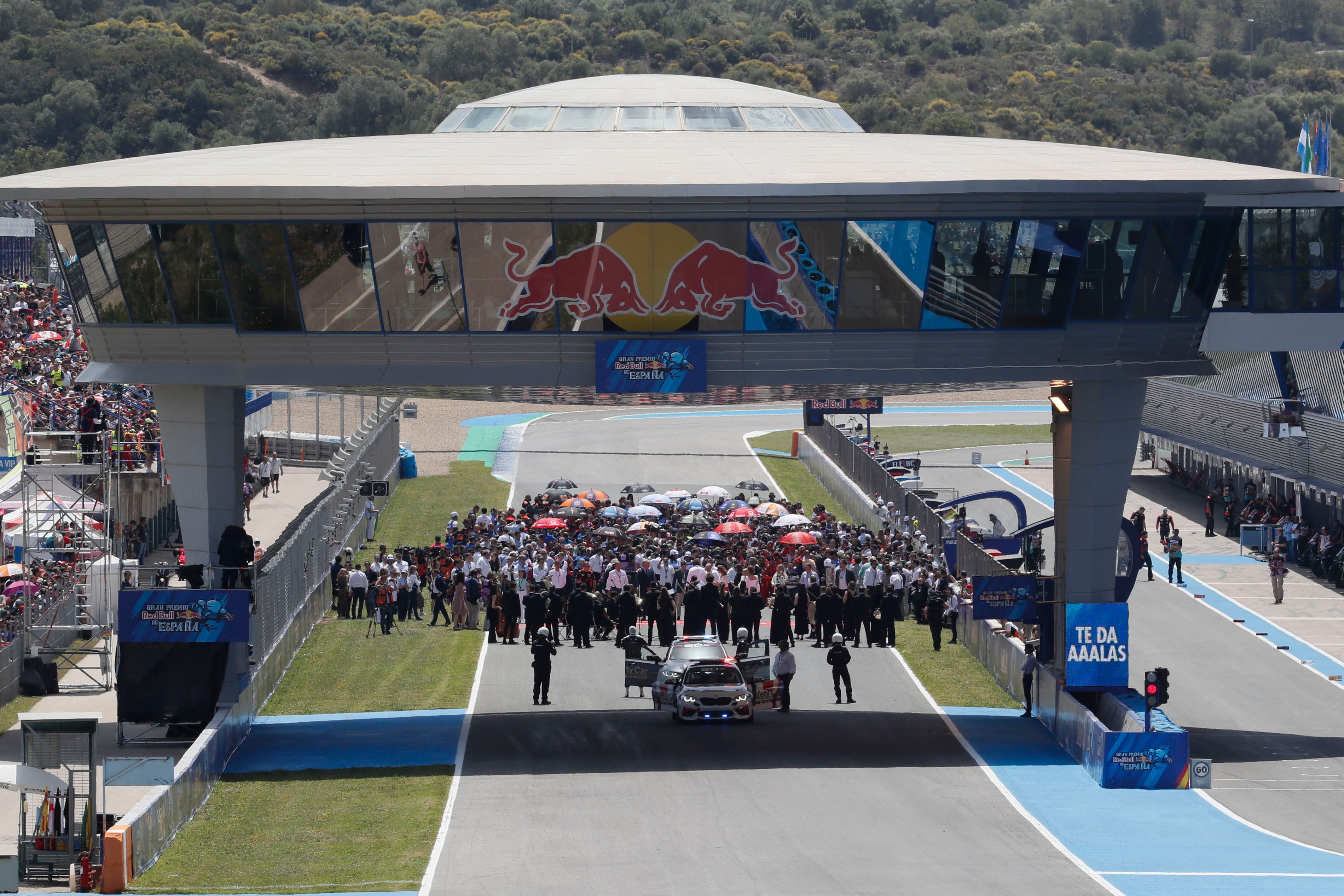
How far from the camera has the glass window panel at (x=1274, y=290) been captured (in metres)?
29.4

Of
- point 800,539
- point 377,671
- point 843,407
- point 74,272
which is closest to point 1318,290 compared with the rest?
point 800,539

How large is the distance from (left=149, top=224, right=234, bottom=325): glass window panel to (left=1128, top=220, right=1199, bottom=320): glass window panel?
625 inches

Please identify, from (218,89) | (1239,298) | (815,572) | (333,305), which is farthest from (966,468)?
(218,89)

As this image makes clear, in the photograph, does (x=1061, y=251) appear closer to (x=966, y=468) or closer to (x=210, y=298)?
(x=210, y=298)

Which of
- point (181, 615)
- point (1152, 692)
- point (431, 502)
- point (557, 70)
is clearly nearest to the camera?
point (1152, 692)

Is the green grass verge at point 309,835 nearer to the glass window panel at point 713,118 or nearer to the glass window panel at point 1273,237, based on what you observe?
the glass window panel at point 713,118

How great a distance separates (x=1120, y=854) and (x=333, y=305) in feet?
51.1

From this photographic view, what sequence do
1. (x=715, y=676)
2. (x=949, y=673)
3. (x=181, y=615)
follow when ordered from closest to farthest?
(x=181, y=615)
(x=715, y=676)
(x=949, y=673)

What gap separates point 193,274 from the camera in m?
28.3

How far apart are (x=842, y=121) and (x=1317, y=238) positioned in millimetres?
10894

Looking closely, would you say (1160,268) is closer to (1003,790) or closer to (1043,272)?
(1043,272)

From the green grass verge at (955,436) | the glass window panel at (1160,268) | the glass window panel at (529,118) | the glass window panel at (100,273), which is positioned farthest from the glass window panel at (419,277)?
the green grass verge at (955,436)

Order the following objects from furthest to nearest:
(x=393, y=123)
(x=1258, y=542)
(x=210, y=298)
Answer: (x=393, y=123) → (x=1258, y=542) → (x=210, y=298)

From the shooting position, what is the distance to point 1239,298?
29656mm
